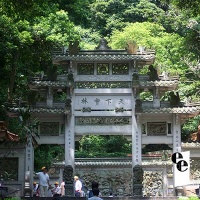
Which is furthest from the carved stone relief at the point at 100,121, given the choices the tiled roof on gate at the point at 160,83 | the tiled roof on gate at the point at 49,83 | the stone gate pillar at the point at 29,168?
the stone gate pillar at the point at 29,168

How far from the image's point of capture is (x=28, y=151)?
81.8 feet

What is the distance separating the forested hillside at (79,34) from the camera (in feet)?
79.9

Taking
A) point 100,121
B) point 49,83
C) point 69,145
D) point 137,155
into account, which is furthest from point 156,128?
point 49,83

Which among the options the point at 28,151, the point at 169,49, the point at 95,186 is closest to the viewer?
the point at 95,186

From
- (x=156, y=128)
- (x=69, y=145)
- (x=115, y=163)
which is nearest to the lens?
(x=69, y=145)

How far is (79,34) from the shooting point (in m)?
40.0

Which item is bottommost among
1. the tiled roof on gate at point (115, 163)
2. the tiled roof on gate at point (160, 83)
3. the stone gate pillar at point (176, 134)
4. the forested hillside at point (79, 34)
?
the tiled roof on gate at point (115, 163)

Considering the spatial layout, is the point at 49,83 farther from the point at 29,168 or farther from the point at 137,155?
the point at 137,155

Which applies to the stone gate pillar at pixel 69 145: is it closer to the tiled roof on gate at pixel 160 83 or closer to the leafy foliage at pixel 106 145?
the tiled roof on gate at pixel 160 83

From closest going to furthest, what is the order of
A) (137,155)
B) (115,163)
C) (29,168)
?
(29,168) < (137,155) < (115,163)

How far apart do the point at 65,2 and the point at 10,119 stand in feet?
58.5

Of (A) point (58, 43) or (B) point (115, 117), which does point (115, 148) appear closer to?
(A) point (58, 43)

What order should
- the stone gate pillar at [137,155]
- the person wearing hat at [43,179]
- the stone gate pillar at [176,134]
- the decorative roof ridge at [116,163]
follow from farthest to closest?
the decorative roof ridge at [116,163] < the stone gate pillar at [176,134] < the stone gate pillar at [137,155] < the person wearing hat at [43,179]

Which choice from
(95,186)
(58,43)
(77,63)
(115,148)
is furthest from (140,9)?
(95,186)
